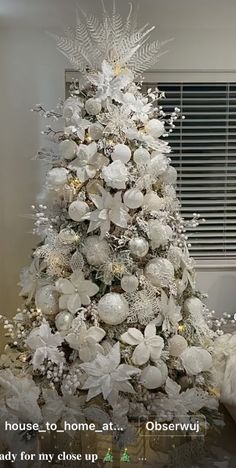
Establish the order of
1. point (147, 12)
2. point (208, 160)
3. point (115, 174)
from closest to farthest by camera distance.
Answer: point (115, 174) < point (147, 12) < point (208, 160)

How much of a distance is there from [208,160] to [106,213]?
1110 mm

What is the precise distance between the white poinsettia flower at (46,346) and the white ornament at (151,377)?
0.23 meters

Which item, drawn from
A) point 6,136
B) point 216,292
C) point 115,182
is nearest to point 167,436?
point 115,182

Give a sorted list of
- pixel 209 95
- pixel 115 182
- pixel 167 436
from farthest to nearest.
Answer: pixel 209 95, pixel 115 182, pixel 167 436

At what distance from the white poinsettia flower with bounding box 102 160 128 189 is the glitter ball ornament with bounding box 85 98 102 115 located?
16 centimetres

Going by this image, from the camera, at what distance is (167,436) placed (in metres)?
1.36

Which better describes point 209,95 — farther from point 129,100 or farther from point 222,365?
point 222,365

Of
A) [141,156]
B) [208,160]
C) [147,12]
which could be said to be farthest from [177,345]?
[147,12]

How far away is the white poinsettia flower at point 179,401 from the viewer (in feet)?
4.94

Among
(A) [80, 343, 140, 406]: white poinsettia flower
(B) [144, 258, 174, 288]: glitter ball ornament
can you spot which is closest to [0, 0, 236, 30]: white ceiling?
(B) [144, 258, 174, 288]: glitter ball ornament

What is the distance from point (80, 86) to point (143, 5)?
843mm

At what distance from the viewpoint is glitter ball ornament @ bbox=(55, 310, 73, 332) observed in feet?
5.13

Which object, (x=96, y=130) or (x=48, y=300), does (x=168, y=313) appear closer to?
(x=48, y=300)

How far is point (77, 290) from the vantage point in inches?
61.4
